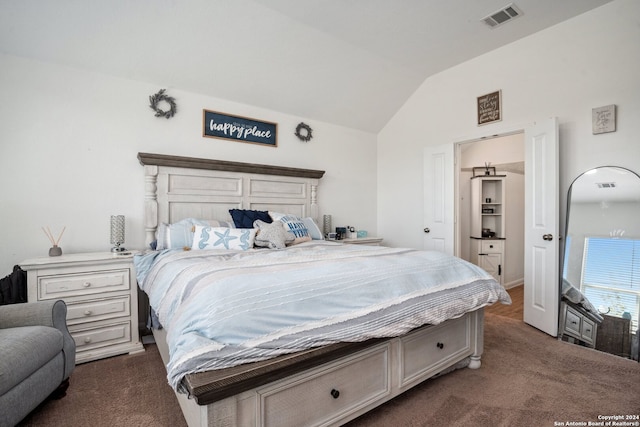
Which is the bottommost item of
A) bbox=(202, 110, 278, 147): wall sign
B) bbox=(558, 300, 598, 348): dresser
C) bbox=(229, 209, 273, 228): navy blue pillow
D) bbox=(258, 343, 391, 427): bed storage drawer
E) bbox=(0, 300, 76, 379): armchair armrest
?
bbox=(558, 300, 598, 348): dresser

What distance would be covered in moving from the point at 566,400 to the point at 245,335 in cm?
198

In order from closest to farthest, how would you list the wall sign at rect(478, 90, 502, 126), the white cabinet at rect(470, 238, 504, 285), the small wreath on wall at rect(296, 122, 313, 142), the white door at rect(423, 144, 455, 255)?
1. the wall sign at rect(478, 90, 502, 126)
2. the white door at rect(423, 144, 455, 255)
3. the small wreath on wall at rect(296, 122, 313, 142)
4. the white cabinet at rect(470, 238, 504, 285)

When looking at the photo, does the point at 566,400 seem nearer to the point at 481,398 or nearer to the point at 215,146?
the point at 481,398

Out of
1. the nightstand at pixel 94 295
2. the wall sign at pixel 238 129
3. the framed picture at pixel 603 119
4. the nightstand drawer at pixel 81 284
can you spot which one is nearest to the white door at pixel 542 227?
the framed picture at pixel 603 119

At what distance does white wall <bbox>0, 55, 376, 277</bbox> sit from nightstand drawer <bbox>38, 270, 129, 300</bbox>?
0.53 meters

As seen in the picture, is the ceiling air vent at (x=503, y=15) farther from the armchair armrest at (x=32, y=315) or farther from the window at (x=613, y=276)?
the armchair armrest at (x=32, y=315)

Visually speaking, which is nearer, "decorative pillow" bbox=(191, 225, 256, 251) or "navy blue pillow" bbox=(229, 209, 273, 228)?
"decorative pillow" bbox=(191, 225, 256, 251)

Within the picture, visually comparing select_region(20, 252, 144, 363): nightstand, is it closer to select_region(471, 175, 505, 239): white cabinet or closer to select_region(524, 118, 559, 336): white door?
select_region(524, 118, 559, 336): white door

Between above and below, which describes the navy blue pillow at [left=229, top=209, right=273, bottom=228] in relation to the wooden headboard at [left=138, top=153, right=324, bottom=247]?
below

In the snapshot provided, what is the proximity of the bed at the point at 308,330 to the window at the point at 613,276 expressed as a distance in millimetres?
1227

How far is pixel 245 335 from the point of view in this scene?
1189mm

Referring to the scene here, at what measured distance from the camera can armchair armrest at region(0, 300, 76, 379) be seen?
1709 millimetres

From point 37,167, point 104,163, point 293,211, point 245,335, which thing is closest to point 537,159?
point 293,211

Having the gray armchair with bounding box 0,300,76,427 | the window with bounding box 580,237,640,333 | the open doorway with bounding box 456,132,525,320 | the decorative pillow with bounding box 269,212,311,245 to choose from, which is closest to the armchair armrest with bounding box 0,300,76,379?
the gray armchair with bounding box 0,300,76,427
